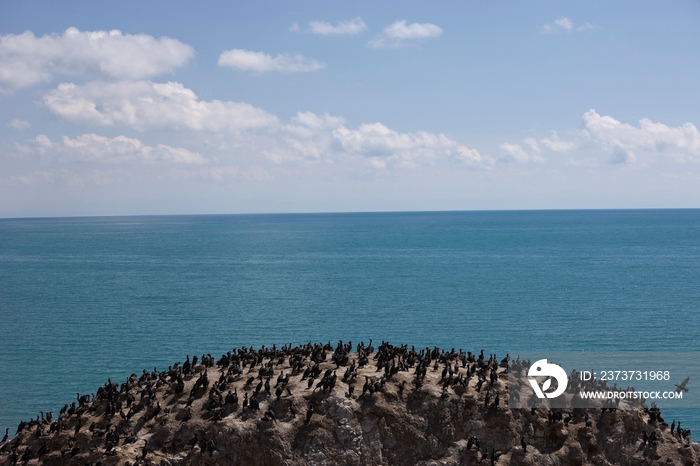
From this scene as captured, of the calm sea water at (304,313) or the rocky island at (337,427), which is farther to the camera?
the calm sea water at (304,313)

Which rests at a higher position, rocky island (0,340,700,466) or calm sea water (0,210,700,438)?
rocky island (0,340,700,466)

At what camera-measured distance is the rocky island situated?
4050cm

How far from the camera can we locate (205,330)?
332 ft

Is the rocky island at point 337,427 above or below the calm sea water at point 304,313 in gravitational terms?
above

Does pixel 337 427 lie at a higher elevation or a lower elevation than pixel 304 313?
higher

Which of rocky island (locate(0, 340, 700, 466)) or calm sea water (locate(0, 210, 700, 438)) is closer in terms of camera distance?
rocky island (locate(0, 340, 700, 466))

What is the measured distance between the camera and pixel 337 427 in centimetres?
4175

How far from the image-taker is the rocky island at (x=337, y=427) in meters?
40.5

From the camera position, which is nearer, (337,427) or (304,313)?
(337,427)

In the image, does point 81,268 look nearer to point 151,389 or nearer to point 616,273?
point 616,273

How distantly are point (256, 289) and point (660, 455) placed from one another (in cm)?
10789

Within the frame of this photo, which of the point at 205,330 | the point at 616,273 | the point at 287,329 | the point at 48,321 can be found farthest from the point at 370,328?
the point at 616,273

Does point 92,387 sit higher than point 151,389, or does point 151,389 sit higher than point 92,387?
point 151,389

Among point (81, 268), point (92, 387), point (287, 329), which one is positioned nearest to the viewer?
point (92, 387)
